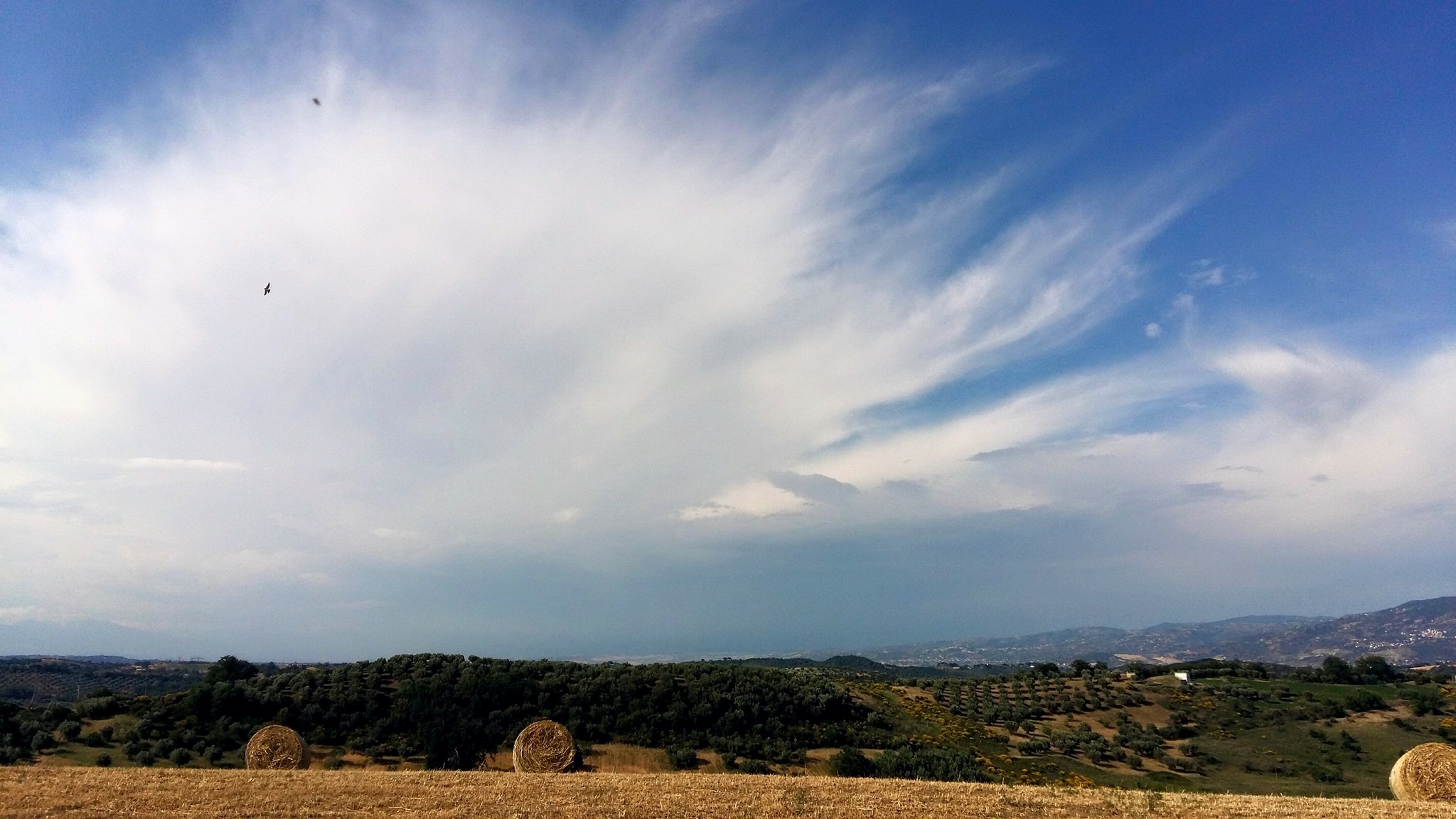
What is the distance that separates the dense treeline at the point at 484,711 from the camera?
1416 inches

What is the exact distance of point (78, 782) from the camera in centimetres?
1980

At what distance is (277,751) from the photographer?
1044 inches

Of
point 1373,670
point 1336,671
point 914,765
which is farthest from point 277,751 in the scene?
point 1373,670

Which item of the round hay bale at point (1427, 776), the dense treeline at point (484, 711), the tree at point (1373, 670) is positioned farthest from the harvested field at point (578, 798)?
the tree at point (1373, 670)

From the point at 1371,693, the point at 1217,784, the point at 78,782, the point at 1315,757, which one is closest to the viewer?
the point at 78,782

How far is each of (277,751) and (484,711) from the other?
13.7 metres

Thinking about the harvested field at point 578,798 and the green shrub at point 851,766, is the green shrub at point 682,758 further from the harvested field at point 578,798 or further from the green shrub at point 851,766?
the harvested field at point 578,798

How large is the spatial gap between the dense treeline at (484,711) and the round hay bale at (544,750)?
796cm

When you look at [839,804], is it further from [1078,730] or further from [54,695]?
[54,695]

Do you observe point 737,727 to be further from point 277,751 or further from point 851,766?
point 277,751

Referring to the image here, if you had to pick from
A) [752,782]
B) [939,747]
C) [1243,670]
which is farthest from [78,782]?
[1243,670]

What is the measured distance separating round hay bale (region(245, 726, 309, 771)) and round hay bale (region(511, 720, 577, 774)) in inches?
301

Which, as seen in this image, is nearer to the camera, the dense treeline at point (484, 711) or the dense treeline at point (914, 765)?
the dense treeline at point (914, 765)

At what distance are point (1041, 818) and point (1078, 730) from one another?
33.8 m
